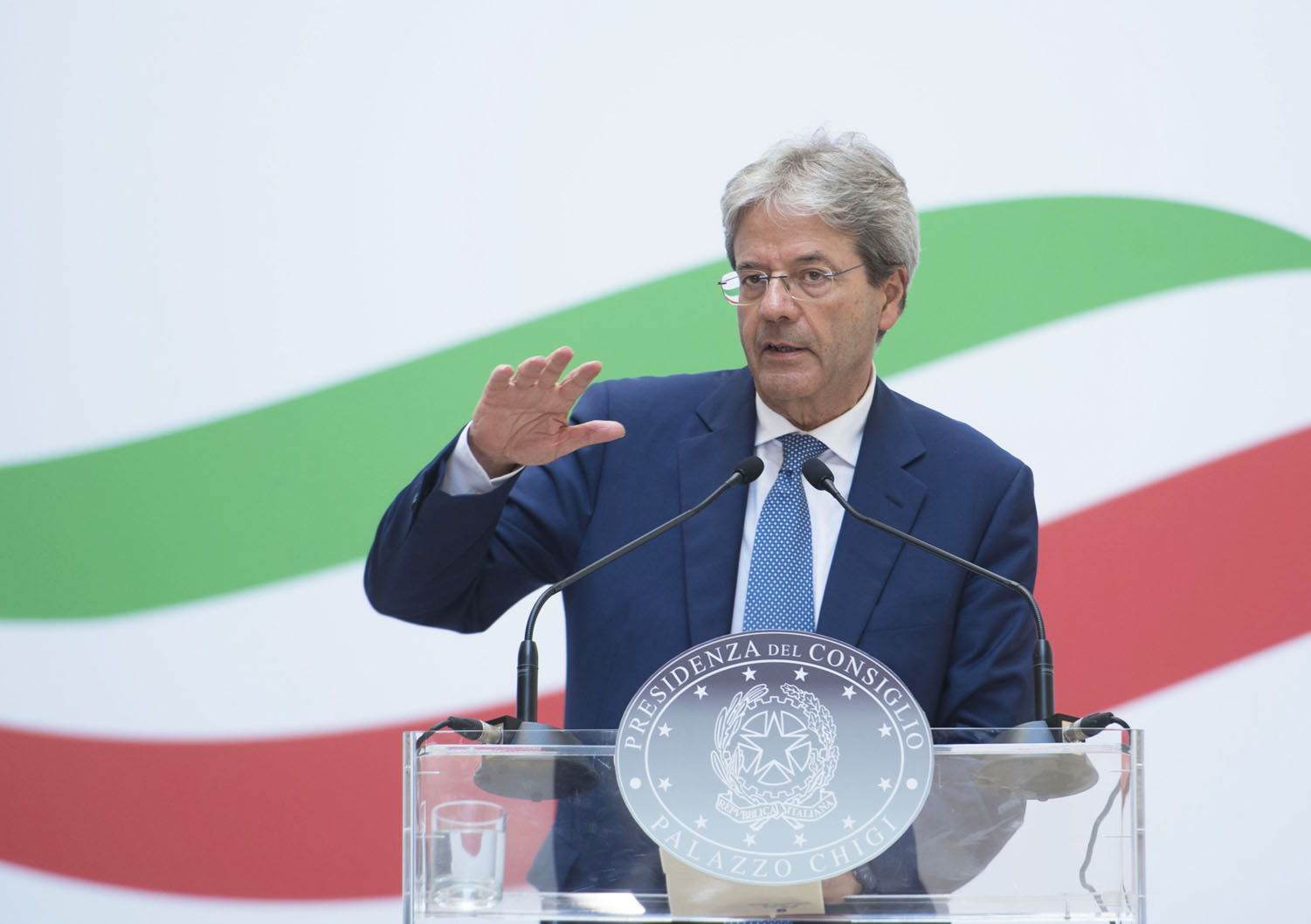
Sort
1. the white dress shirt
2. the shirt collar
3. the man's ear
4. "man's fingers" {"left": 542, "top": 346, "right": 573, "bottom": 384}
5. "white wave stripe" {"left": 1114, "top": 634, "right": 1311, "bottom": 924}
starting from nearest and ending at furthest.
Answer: "man's fingers" {"left": 542, "top": 346, "right": 573, "bottom": 384}
the white dress shirt
the shirt collar
the man's ear
"white wave stripe" {"left": 1114, "top": 634, "right": 1311, "bottom": 924}

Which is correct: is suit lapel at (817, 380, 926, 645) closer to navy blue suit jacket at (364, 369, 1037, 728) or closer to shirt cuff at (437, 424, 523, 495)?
navy blue suit jacket at (364, 369, 1037, 728)

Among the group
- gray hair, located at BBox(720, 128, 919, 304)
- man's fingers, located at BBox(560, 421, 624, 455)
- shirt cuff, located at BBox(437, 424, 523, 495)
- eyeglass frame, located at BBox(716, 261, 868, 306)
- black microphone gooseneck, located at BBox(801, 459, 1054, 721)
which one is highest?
gray hair, located at BBox(720, 128, 919, 304)

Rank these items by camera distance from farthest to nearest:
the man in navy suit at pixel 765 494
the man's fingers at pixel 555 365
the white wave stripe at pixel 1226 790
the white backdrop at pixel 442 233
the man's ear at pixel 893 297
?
the white backdrop at pixel 442 233
the white wave stripe at pixel 1226 790
the man's ear at pixel 893 297
the man in navy suit at pixel 765 494
the man's fingers at pixel 555 365

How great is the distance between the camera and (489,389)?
1628mm

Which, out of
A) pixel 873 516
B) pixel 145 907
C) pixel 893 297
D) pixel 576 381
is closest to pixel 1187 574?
pixel 893 297

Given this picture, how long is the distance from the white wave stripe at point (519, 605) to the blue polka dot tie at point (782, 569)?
34.2 inches

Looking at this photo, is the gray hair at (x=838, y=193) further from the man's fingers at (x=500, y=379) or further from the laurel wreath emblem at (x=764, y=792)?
the laurel wreath emblem at (x=764, y=792)

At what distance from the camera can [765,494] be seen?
1979mm

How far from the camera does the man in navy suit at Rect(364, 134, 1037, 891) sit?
179 centimetres

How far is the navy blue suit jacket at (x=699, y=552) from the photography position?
5.94 ft

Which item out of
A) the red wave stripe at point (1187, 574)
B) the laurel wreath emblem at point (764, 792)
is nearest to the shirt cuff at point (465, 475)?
the laurel wreath emblem at point (764, 792)

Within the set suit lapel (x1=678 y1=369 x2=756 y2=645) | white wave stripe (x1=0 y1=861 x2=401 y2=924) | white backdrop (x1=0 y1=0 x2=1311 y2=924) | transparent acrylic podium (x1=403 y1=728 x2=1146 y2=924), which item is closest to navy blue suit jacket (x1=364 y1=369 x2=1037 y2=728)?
suit lapel (x1=678 y1=369 x2=756 y2=645)

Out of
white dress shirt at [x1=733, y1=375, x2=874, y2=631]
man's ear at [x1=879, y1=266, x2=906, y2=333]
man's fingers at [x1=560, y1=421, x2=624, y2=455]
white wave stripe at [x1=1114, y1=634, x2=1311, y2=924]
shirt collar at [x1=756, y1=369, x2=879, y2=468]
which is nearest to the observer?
man's fingers at [x1=560, y1=421, x2=624, y2=455]

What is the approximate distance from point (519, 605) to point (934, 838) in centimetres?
153
